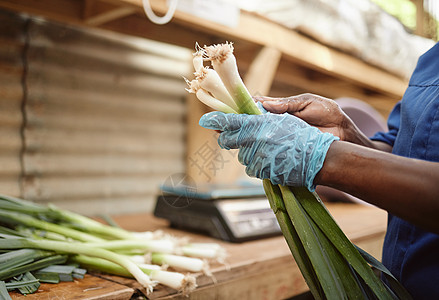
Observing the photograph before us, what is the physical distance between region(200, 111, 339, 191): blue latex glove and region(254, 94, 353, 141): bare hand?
16 cm

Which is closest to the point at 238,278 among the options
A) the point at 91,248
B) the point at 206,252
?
the point at 206,252

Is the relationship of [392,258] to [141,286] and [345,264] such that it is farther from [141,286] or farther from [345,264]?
[141,286]

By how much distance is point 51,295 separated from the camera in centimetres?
94

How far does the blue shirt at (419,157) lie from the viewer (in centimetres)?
89

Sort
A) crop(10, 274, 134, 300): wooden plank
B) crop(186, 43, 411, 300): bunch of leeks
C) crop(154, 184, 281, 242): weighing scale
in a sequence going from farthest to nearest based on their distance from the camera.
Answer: crop(154, 184, 281, 242): weighing scale, crop(10, 274, 134, 300): wooden plank, crop(186, 43, 411, 300): bunch of leeks

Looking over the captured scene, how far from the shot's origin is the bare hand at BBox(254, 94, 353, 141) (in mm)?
996

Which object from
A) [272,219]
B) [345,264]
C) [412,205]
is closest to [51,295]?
[345,264]

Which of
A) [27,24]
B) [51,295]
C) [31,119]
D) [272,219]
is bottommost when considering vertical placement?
[51,295]

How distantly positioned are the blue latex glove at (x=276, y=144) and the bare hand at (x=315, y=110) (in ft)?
0.53

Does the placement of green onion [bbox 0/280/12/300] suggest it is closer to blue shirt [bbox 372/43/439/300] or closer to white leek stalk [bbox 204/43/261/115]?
white leek stalk [bbox 204/43/261/115]

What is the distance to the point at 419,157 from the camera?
94 cm

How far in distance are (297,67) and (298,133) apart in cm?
210

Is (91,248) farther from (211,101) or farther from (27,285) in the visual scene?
(211,101)

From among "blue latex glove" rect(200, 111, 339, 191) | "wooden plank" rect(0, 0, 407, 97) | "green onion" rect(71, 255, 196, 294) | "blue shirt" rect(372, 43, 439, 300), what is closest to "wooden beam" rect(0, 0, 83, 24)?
"wooden plank" rect(0, 0, 407, 97)
